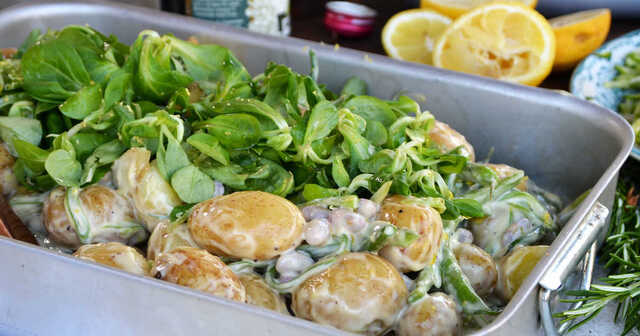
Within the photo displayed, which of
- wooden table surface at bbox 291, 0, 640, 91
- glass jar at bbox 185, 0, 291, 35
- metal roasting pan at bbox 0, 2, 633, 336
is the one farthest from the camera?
wooden table surface at bbox 291, 0, 640, 91

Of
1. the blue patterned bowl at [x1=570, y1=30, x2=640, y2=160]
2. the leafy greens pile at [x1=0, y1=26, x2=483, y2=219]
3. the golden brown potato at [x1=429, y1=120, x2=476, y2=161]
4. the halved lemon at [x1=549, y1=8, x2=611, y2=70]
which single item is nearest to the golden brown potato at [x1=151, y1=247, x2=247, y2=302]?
the leafy greens pile at [x1=0, y1=26, x2=483, y2=219]

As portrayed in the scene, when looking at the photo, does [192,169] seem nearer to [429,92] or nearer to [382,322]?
[382,322]

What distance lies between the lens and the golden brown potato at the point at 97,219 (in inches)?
36.0

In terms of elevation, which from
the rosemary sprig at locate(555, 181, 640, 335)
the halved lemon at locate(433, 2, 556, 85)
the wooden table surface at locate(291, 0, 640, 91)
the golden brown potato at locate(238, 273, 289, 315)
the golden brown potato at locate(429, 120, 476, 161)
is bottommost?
the rosemary sprig at locate(555, 181, 640, 335)

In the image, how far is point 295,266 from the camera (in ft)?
2.64

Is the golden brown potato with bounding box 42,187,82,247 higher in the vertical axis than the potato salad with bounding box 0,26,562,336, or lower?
lower

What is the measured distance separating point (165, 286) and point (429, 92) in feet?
2.16

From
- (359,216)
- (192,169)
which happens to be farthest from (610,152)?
(192,169)

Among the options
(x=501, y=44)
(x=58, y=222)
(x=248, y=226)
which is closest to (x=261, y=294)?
(x=248, y=226)

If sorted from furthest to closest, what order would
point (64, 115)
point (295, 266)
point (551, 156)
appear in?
1. point (551, 156)
2. point (64, 115)
3. point (295, 266)

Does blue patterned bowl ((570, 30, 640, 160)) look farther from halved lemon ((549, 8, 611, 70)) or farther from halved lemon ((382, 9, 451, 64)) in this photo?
halved lemon ((382, 9, 451, 64))

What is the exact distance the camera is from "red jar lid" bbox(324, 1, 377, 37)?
1605 mm

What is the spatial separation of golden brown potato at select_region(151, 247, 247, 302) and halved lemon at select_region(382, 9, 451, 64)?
85cm

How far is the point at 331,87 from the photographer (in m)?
1.24
